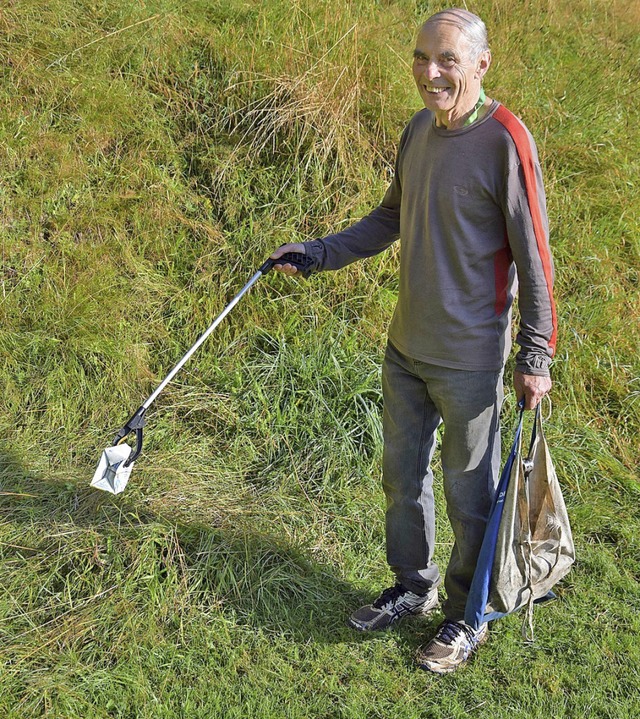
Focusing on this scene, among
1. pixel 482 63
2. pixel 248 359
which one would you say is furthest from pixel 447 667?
pixel 482 63

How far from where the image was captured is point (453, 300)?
9.37 ft

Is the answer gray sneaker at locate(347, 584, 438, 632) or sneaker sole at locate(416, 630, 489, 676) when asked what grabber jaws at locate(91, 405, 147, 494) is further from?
sneaker sole at locate(416, 630, 489, 676)

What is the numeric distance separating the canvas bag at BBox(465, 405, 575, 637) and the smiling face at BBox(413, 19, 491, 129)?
1069 millimetres

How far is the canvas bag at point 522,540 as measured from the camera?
2.93 metres

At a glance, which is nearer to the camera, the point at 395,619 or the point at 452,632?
the point at 452,632

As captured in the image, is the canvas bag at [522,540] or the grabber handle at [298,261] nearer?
the canvas bag at [522,540]

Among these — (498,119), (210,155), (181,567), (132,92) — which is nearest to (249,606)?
(181,567)

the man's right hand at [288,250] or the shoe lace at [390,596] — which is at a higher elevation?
the man's right hand at [288,250]

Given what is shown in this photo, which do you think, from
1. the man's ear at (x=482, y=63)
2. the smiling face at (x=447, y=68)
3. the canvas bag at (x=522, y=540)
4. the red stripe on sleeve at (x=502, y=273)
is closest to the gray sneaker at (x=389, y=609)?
the canvas bag at (x=522, y=540)

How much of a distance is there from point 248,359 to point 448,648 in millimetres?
2010

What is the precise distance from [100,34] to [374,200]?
2301 millimetres

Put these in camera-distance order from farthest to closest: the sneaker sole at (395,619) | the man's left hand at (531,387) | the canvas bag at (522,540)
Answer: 1. the sneaker sole at (395,619)
2. the canvas bag at (522,540)
3. the man's left hand at (531,387)

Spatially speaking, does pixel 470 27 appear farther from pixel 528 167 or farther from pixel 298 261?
pixel 298 261

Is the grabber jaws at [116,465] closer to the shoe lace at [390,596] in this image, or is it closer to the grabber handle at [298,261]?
the grabber handle at [298,261]
